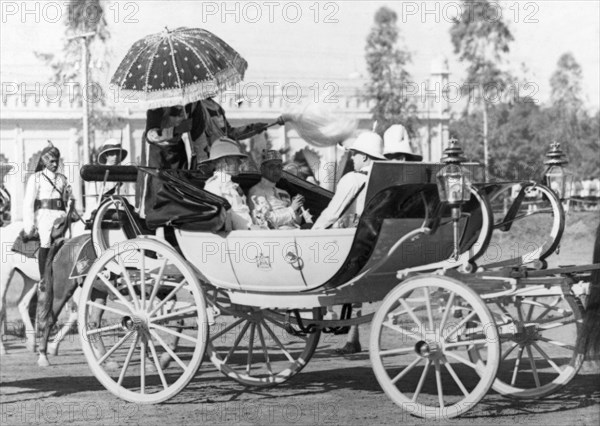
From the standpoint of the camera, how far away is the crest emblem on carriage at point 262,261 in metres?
7.56

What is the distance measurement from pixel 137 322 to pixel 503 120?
43525mm

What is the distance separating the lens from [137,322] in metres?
7.94

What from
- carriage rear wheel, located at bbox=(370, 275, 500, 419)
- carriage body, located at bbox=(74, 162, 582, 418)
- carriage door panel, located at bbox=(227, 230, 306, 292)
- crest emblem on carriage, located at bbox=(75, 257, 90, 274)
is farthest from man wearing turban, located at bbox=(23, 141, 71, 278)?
carriage rear wheel, located at bbox=(370, 275, 500, 419)

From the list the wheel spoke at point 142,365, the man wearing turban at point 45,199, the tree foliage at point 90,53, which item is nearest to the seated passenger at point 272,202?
the wheel spoke at point 142,365

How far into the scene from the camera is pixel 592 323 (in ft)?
22.3

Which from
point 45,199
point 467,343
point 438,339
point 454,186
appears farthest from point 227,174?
point 45,199

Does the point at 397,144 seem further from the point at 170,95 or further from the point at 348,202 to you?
the point at 170,95

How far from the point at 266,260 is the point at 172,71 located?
5.76ft

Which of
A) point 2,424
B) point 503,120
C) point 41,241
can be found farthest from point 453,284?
point 503,120

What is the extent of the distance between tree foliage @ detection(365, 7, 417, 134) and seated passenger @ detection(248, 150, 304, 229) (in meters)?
27.9

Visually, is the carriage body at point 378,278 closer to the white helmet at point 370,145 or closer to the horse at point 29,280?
the white helmet at point 370,145

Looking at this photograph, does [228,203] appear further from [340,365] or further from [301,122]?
[340,365]

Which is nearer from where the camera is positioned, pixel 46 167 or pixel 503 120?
pixel 46 167

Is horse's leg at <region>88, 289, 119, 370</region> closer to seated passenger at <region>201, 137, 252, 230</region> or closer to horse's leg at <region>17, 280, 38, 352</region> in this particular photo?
horse's leg at <region>17, 280, 38, 352</region>
